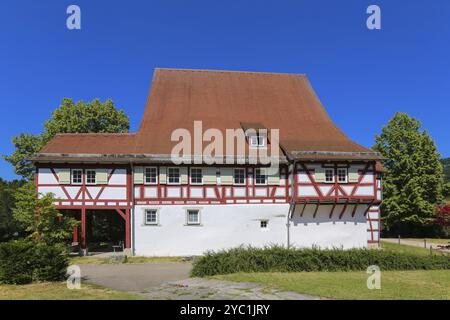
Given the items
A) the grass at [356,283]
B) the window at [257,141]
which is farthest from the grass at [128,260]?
the grass at [356,283]

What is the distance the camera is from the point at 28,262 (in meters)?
13.6

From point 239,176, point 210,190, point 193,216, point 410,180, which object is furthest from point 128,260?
point 410,180

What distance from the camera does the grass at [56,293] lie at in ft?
36.2

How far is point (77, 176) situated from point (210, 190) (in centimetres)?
717

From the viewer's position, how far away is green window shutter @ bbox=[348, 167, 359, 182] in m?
24.3

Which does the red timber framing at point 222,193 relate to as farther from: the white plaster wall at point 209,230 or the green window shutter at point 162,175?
the white plaster wall at point 209,230

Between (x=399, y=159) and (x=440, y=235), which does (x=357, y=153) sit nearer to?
(x=399, y=159)

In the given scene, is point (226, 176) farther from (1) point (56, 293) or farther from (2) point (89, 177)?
(1) point (56, 293)

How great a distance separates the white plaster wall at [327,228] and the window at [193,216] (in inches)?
207

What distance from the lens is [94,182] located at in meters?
23.4

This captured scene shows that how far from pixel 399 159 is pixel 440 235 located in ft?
24.9
